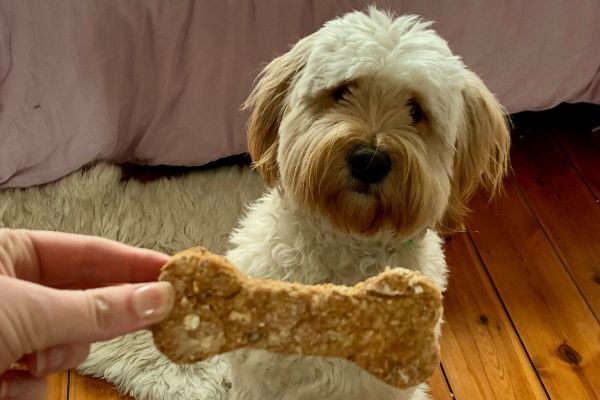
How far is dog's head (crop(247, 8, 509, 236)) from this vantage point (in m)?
1.06

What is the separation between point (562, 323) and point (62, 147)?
127cm

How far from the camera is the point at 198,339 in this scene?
849 millimetres

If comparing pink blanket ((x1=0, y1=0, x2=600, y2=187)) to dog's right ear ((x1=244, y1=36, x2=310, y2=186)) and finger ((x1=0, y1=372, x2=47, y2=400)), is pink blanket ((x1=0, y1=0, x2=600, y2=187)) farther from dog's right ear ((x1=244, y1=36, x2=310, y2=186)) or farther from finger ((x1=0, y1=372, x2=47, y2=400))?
finger ((x1=0, y1=372, x2=47, y2=400))

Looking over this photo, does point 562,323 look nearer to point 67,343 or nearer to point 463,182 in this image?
point 463,182

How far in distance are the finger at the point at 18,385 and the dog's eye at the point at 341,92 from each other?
0.59 m

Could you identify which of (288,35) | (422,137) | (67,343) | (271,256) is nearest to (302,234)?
(271,256)

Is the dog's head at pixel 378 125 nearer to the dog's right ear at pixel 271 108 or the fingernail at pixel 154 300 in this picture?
the dog's right ear at pixel 271 108

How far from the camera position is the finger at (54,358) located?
2.72 feet

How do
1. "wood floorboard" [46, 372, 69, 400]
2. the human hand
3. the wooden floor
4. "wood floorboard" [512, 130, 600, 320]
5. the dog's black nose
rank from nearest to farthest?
1. the human hand
2. the dog's black nose
3. "wood floorboard" [46, 372, 69, 400]
4. the wooden floor
5. "wood floorboard" [512, 130, 600, 320]

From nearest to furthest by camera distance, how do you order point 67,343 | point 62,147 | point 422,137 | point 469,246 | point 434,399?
1. point 67,343
2. point 422,137
3. point 434,399
4. point 62,147
5. point 469,246

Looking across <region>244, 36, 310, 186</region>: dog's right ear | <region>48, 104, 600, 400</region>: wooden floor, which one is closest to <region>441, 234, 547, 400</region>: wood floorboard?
<region>48, 104, 600, 400</region>: wooden floor

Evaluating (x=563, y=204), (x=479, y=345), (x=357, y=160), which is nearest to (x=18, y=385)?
(x=357, y=160)

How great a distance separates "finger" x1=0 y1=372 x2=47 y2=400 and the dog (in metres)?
0.40

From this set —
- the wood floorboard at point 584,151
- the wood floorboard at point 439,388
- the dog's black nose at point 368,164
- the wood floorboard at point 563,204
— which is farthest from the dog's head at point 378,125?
the wood floorboard at point 584,151
